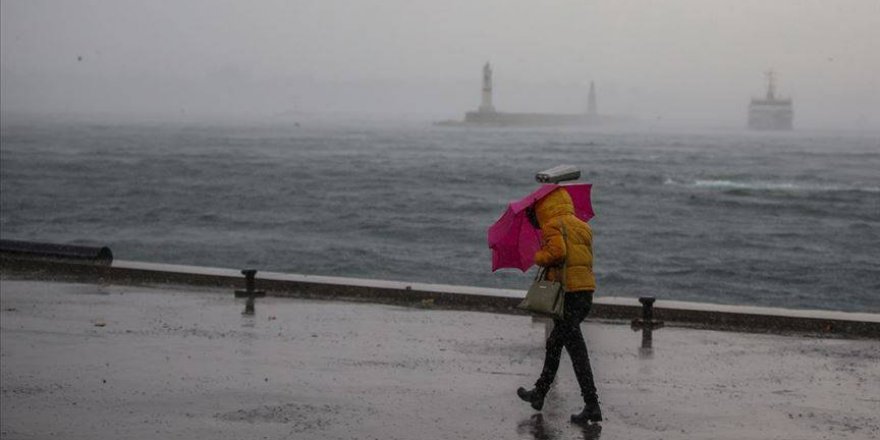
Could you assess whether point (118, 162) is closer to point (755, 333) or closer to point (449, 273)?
point (449, 273)

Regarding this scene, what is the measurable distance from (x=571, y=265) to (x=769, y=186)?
6710 centimetres

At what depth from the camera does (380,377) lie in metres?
8.99

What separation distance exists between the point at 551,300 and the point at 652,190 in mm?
61782

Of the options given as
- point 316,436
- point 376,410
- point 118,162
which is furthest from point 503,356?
point 118,162

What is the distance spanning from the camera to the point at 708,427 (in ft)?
24.5

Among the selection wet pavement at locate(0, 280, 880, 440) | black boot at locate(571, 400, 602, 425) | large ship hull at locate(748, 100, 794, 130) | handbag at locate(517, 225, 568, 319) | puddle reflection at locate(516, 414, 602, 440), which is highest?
large ship hull at locate(748, 100, 794, 130)

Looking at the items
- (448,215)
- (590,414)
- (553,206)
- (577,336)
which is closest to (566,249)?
(553,206)

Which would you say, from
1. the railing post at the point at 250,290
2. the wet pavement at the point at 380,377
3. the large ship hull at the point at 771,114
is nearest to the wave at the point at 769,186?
the railing post at the point at 250,290

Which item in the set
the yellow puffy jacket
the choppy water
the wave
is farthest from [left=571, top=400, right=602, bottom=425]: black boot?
the wave

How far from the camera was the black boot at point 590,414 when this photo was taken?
7.46m

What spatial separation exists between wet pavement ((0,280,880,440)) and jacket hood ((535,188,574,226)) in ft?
4.11

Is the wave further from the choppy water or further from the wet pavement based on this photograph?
the wet pavement

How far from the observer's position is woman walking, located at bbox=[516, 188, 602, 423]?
7.33 meters

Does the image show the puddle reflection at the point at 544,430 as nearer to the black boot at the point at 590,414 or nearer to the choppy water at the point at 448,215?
the black boot at the point at 590,414
